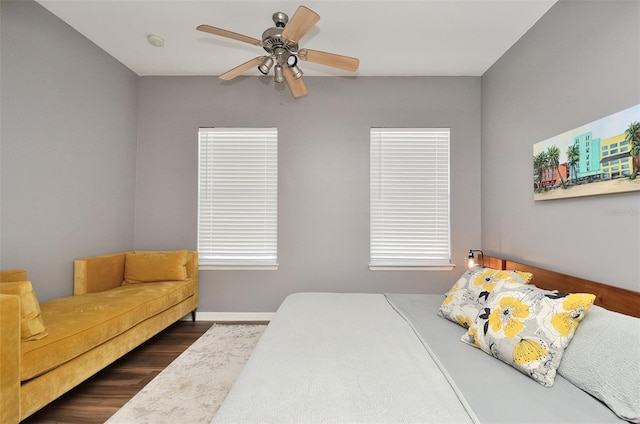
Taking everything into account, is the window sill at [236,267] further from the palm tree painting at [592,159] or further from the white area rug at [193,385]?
the palm tree painting at [592,159]

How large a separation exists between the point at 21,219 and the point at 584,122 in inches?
160

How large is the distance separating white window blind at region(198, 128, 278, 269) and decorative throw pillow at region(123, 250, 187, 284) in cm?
34

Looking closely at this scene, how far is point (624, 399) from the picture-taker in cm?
108

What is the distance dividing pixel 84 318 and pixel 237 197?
1850mm

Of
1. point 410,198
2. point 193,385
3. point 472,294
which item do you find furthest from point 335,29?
point 193,385

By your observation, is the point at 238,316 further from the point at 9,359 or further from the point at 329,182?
the point at 9,359

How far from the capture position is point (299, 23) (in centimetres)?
181

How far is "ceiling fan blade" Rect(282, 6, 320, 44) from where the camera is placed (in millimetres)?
1701

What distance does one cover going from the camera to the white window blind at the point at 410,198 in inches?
136

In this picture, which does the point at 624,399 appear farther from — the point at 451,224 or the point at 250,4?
the point at 250,4

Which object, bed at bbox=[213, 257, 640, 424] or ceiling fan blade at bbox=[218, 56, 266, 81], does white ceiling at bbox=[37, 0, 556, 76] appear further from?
bed at bbox=[213, 257, 640, 424]

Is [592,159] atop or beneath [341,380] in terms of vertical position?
atop

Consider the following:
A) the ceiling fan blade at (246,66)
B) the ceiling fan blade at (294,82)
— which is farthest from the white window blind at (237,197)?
the ceiling fan blade at (246,66)

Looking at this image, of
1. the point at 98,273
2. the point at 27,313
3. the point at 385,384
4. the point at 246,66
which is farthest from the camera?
the point at 98,273
